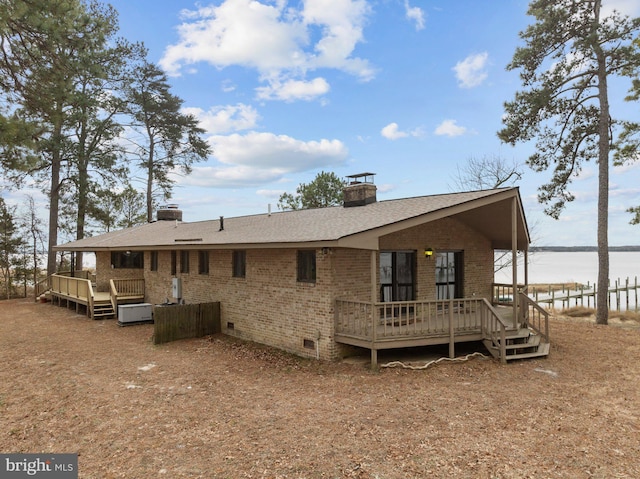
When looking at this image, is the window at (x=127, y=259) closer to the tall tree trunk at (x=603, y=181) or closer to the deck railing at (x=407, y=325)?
the deck railing at (x=407, y=325)

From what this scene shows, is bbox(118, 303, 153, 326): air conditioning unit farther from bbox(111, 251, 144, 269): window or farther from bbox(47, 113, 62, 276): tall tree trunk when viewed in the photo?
bbox(47, 113, 62, 276): tall tree trunk

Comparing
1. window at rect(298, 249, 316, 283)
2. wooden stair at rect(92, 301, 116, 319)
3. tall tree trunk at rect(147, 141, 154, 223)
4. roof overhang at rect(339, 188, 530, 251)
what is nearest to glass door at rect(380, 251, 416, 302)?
roof overhang at rect(339, 188, 530, 251)

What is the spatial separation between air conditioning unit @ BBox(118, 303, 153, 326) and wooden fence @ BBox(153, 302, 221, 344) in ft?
10.5

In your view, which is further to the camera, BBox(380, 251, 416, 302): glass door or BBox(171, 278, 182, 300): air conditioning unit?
BBox(171, 278, 182, 300): air conditioning unit

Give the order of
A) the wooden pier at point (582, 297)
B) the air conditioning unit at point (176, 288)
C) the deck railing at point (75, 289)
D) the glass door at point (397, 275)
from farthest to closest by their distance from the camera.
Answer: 1. the wooden pier at point (582, 297)
2. the deck railing at point (75, 289)
3. the air conditioning unit at point (176, 288)
4. the glass door at point (397, 275)

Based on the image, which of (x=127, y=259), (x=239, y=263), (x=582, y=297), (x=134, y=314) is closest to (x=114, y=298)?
(x=134, y=314)

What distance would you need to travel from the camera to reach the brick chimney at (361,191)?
13.2m

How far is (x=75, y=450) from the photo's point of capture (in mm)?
5469

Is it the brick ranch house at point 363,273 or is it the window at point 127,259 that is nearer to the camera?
the brick ranch house at point 363,273

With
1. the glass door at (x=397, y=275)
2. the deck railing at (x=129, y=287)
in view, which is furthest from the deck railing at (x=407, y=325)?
the deck railing at (x=129, y=287)

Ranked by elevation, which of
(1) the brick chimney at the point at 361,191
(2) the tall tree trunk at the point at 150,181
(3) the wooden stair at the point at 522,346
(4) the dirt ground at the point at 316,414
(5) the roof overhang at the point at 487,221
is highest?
(2) the tall tree trunk at the point at 150,181

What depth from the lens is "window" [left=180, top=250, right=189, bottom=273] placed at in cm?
1505

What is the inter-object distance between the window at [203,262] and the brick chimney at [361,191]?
17.3ft

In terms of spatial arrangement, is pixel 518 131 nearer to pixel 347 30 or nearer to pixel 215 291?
pixel 347 30
